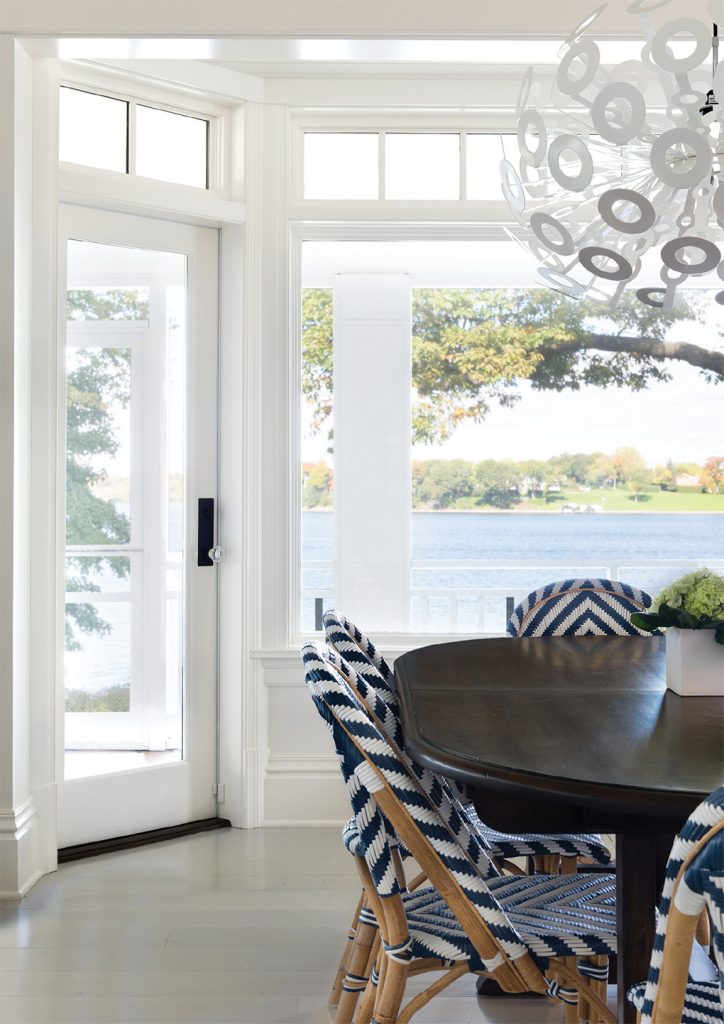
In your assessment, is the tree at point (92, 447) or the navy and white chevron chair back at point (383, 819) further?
the tree at point (92, 447)

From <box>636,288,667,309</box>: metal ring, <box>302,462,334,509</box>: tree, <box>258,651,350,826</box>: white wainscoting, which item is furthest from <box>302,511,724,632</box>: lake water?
<box>636,288,667,309</box>: metal ring

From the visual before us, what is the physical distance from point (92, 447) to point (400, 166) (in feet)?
5.30

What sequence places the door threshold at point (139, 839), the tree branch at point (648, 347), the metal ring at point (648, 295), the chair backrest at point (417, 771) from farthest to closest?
1. the tree branch at point (648, 347)
2. the door threshold at point (139, 839)
3. the metal ring at point (648, 295)
4. the chair backrest at point (417, 771)

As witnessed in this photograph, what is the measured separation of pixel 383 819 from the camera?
1.69 meters

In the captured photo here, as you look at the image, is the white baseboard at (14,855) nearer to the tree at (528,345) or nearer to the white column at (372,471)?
the white column at (372,471)

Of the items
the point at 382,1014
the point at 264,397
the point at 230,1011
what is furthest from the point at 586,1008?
the point at 264,397

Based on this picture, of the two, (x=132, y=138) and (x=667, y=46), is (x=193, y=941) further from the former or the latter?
(x=132, y=138)

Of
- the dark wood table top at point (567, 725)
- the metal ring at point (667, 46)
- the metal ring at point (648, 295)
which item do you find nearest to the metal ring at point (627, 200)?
the metal ring at point (667, 46)

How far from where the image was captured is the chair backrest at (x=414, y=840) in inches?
61.9

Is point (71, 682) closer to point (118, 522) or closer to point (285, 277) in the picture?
point (118, 522)

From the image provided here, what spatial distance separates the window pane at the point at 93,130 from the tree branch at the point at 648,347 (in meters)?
9.96

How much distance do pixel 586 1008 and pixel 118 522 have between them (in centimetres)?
223

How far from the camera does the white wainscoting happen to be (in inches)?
145

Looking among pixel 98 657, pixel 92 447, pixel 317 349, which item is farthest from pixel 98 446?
pixel 317 349
